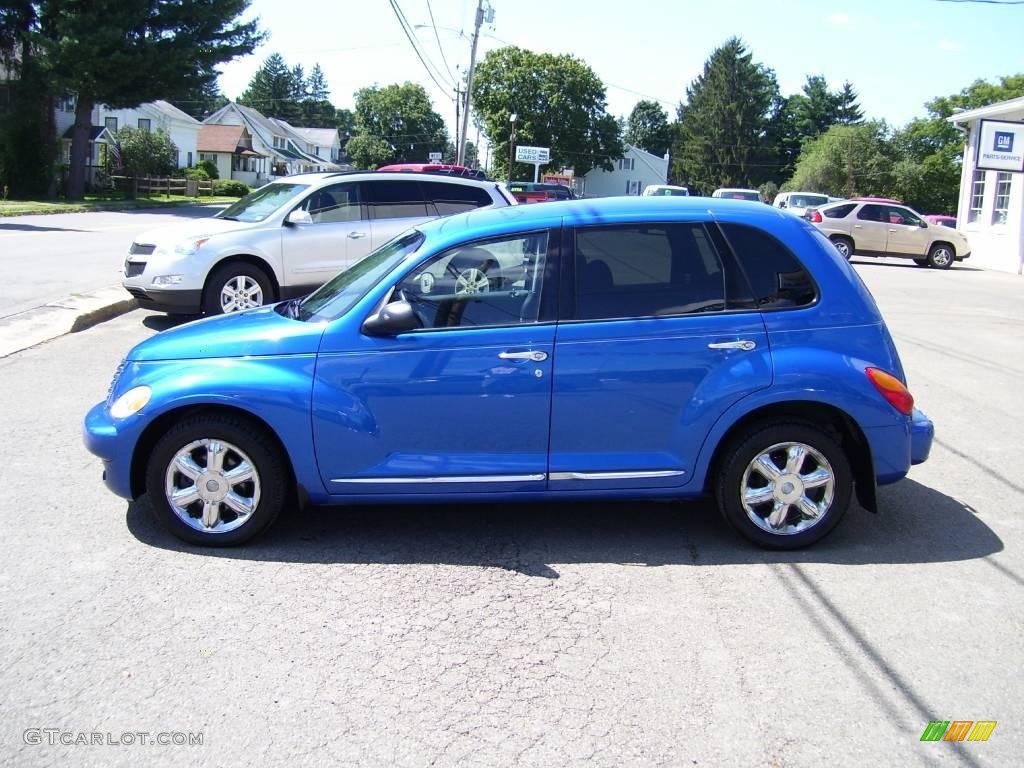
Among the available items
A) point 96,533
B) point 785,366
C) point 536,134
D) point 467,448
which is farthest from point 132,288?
point 536,134

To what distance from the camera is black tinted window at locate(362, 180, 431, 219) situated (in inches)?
456

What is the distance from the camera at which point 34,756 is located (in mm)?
3082

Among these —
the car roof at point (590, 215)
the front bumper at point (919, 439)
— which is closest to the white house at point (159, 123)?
the car roof at point (590, 215)

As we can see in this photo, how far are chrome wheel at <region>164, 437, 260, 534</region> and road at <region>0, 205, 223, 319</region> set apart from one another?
7065 mm

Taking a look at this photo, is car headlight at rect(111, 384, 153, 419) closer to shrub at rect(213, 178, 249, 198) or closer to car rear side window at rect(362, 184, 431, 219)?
car rear side window at rect(362, 184, 431, 219)

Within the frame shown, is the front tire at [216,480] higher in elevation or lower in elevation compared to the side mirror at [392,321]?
lower

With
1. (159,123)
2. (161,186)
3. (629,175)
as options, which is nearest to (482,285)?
(161,186)

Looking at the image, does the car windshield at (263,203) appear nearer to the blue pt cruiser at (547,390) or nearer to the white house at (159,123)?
the blue pt cruiser at (547,390)

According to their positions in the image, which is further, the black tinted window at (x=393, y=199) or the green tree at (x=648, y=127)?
the green tree at (x=648, y=127)

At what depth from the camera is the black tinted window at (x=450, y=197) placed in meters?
11.9

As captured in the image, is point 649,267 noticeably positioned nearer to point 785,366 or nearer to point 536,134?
point 785,366

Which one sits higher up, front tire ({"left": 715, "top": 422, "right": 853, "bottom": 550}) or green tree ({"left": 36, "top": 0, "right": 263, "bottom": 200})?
green tree ({"left": 36, "top": 0, "right": 263, "bottom": 200})

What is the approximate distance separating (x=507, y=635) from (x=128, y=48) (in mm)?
43247

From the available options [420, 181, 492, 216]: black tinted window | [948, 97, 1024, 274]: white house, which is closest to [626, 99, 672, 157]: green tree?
[948, 97, 1024, 274]: white house
